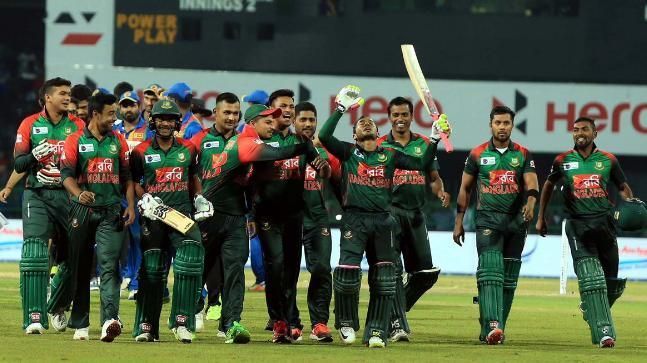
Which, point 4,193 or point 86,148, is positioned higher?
point 86,148

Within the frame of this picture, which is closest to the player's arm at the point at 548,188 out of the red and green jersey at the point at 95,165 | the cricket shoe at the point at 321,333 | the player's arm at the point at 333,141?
the player's arm at the point at 333,141

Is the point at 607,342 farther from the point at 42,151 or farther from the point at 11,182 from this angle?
the point at 11,182

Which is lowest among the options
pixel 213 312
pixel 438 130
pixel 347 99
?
pixel 213 312

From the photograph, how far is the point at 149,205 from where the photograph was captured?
44.4 feet

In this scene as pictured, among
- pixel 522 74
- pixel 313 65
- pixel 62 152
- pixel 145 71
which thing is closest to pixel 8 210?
pixel 145 71

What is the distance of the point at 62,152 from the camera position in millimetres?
14109

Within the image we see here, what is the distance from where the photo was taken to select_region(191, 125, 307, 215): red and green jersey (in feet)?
45.4

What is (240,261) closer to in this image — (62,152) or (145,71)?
(62,152)

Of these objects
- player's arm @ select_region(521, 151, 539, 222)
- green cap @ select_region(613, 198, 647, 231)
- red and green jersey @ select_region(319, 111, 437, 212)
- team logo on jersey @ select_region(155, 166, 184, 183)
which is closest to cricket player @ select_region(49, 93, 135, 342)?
→ team logo on jersey @ select_region(155, 166, 184, 183)

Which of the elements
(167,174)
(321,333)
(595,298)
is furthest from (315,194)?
(595,298)

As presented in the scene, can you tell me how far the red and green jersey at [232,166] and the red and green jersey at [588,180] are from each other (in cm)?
268

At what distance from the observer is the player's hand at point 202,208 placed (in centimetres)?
1360

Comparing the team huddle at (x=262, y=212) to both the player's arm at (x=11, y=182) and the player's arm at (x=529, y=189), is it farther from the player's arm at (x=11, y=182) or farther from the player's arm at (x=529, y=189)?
the player's arm at (x=11, y=182)

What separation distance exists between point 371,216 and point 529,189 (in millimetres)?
1543
